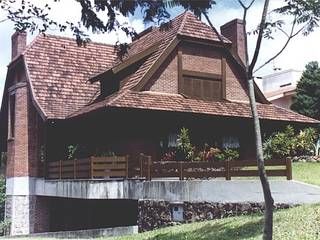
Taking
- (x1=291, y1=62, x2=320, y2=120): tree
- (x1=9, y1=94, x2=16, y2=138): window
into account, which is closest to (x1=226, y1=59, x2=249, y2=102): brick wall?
(x1=9, y1=94, x2=16, y2=138): window

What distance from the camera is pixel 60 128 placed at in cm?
2822

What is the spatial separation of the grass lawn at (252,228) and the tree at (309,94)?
85.9 ft

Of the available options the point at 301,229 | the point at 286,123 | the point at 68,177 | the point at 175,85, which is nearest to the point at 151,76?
the point at 175,85

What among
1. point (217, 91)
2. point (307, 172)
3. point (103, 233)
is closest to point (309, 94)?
point (217, 91)

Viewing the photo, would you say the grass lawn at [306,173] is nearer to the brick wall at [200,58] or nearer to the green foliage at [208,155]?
the green foliage at [208,155]

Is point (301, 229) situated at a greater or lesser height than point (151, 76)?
lesser

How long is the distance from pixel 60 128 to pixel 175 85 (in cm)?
648

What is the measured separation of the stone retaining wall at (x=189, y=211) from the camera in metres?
16.6

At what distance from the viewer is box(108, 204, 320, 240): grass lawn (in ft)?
41.1

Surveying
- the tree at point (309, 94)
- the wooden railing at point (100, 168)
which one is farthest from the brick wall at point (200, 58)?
the tree at point (309, 94)

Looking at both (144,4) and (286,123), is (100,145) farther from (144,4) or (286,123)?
(144,4)

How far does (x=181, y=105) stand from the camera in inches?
953

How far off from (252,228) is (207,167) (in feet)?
15.9

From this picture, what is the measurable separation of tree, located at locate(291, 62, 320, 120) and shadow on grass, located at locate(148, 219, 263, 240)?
26755mm
